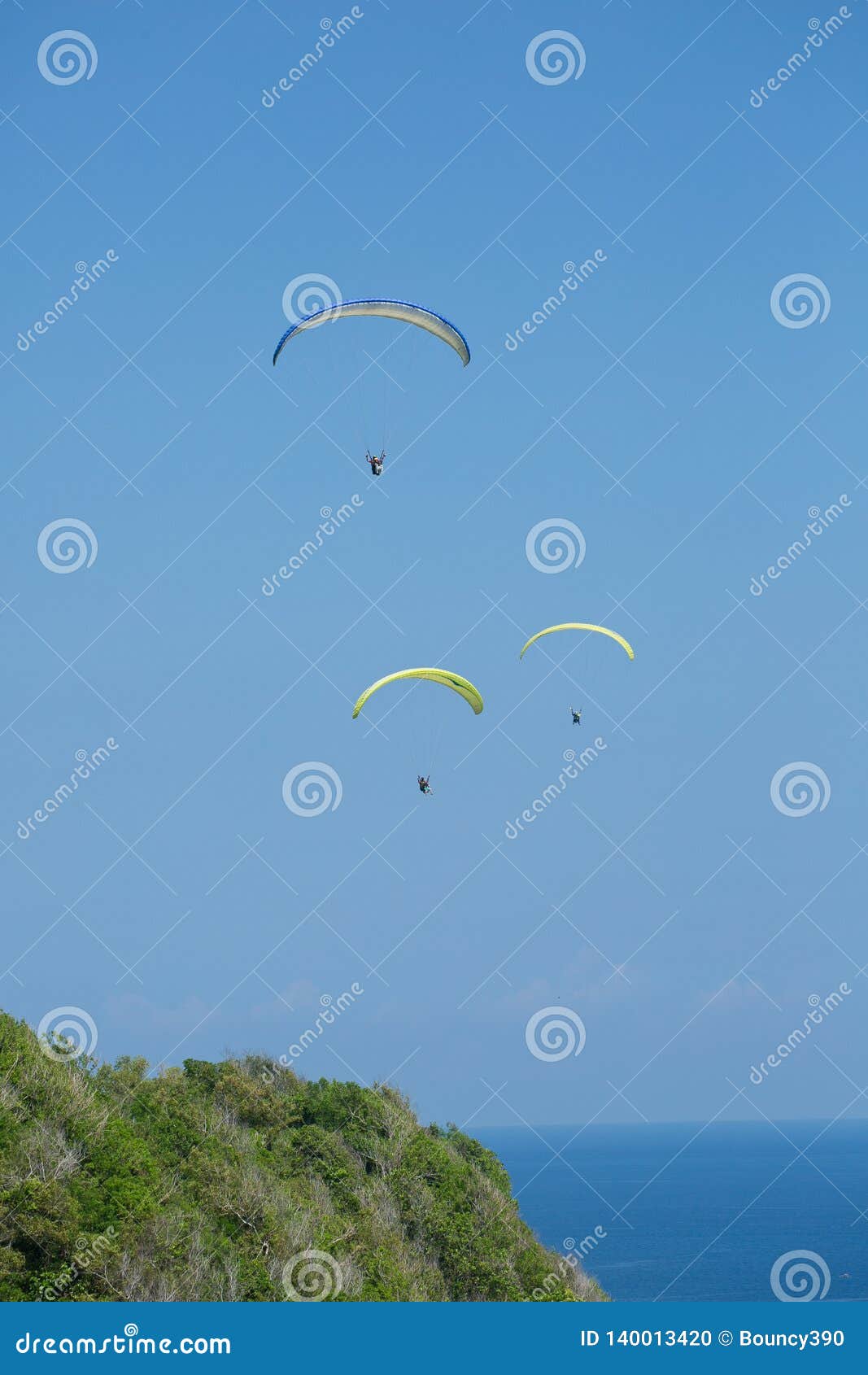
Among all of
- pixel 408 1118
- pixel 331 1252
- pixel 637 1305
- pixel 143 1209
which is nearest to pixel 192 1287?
pixel 143 1209

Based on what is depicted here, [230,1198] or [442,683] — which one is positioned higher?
[442,683]

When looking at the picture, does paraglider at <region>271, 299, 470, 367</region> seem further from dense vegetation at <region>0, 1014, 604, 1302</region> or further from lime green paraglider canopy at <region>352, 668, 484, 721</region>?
dense vegetation at <region>0, 1014, 604, 1302</region>

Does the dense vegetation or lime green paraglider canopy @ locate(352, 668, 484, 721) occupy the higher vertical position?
lime green paraglider canopy @ locate(352, 668, 484, 721)

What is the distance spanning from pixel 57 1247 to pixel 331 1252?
34.0ft

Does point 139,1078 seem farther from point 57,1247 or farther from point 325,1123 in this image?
point 57,1247

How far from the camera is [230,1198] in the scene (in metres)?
41.7

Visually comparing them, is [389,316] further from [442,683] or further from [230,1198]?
[230,1198]

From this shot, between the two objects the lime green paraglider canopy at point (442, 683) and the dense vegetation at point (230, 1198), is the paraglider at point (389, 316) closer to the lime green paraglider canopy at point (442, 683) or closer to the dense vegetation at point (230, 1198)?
the lime green paraglider canopy at point (442, 683)

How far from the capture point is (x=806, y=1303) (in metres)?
30.5

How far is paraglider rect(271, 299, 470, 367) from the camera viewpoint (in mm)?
40188

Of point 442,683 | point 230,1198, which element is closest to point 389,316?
point 442,683

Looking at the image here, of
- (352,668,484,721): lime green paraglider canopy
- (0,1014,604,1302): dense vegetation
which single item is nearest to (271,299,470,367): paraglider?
(352,668,484,721): lime green paraglider canopy

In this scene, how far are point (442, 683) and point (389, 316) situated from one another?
12197mm

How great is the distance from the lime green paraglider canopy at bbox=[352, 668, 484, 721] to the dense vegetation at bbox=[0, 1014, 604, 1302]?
Answer: 50.0 feet
